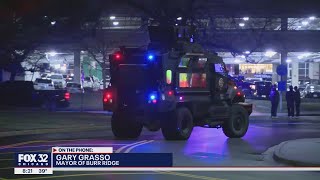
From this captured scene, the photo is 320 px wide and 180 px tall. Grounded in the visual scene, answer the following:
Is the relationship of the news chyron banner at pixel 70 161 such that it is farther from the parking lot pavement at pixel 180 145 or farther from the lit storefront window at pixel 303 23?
the lit storefront window at pixel 303 23

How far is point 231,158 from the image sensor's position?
44.0 ft

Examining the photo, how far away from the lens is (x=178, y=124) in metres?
17.1

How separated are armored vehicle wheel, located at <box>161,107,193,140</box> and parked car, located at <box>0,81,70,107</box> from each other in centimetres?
1669

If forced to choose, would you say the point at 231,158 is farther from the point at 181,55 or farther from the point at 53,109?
the point at 53,109

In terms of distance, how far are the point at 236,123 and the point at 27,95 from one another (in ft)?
60.4

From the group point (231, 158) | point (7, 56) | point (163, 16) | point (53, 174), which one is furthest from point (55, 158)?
point (7, 56)

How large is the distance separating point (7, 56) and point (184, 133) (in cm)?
2546

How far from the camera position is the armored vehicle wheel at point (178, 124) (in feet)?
55.6

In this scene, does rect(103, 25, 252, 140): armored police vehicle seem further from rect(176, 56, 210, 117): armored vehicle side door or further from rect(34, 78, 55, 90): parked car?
rect(34, 78, 55, 90): parked car

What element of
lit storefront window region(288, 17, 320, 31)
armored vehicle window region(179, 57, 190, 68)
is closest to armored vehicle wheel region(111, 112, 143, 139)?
armored vehicle window region(179, 57, 190, 68)

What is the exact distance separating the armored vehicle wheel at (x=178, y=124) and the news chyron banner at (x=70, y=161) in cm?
598

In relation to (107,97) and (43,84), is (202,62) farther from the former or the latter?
(43,84)

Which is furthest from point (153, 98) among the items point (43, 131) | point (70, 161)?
point (70, 161)

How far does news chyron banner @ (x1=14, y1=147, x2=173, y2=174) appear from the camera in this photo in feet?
29.7
